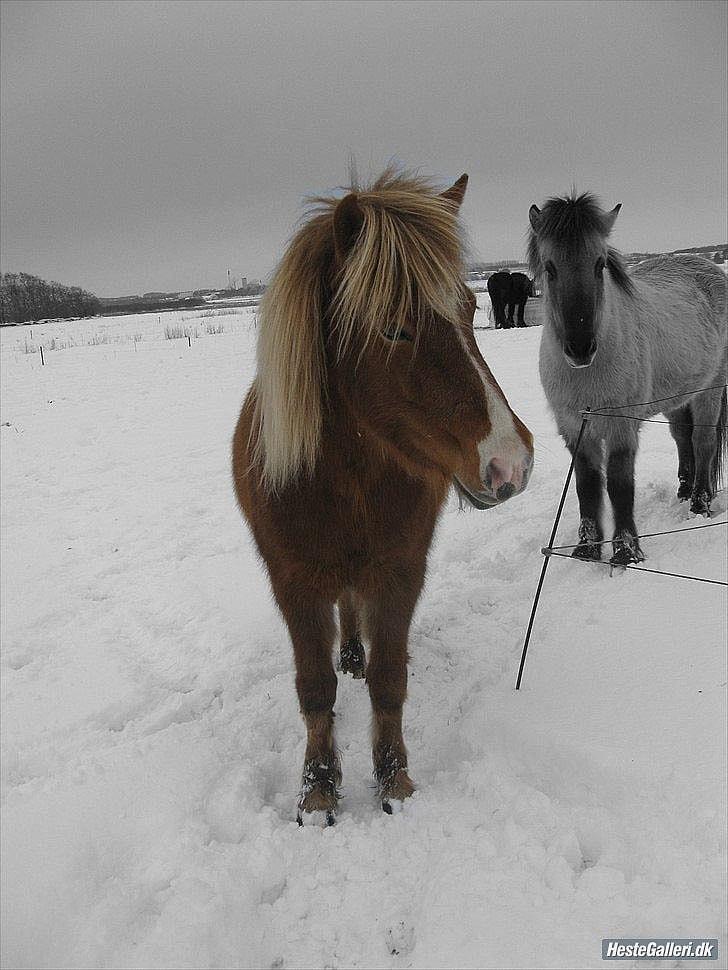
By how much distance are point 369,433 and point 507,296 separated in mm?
13105

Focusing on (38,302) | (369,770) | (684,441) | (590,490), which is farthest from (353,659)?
(38,302)

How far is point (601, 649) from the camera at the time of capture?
291cm

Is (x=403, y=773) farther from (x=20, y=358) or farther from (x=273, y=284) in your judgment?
(x=20, y=358)

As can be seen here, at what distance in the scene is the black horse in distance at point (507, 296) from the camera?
33.3 feet

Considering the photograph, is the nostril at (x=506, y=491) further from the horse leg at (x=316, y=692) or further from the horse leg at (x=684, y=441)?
the horse leg at (x=684, y=441)

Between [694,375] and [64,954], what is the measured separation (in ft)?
16.8

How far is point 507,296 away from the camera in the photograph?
13797 millimetres

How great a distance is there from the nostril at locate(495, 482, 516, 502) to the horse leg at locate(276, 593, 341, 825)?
91cm

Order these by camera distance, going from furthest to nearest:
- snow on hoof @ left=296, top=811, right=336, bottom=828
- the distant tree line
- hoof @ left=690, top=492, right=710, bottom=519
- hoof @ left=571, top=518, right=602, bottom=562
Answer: the distant tree line, hoof @ left=690, top=492, right=710, bottom=519, hoof @ left=571, top=518, right=602, bottom=562, snow on hoof @ left=296, top=811, right=336, bottom=828

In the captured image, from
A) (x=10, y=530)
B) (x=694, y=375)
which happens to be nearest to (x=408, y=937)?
(x=694, y=375)

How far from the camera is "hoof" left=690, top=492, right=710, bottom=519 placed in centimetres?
436

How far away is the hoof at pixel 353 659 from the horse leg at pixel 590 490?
172cm

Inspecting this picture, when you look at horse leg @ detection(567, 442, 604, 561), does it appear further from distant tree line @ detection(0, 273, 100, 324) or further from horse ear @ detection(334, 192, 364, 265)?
distant tree line @ detection(0, 273, 100, 324)

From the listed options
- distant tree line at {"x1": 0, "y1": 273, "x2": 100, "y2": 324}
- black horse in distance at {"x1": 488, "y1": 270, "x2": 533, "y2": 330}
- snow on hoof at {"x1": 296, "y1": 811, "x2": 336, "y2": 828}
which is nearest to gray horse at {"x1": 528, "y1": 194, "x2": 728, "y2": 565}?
snow on hoof at {"x1": 296, "y1": 811, "x2": 336, "y2": 828}
